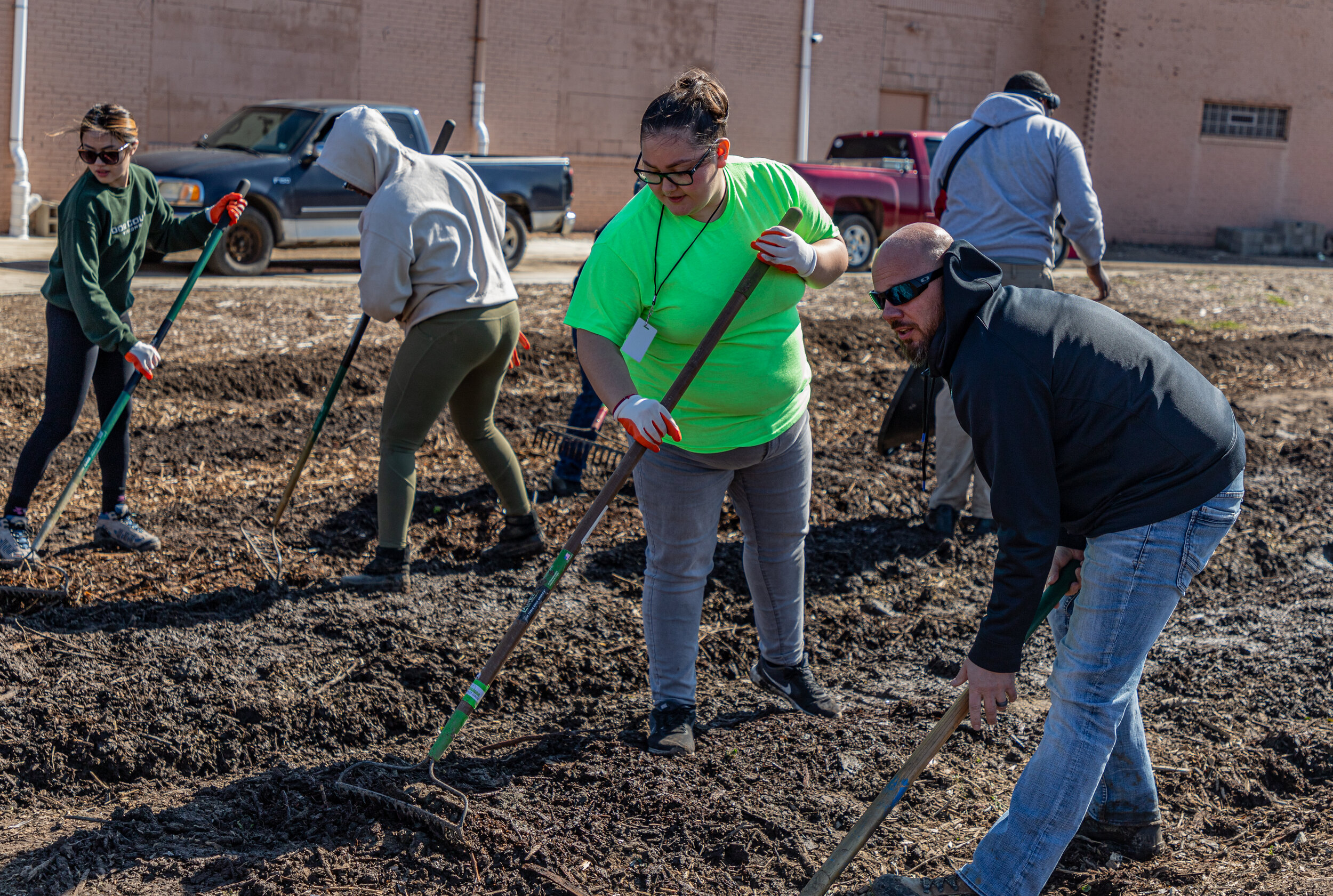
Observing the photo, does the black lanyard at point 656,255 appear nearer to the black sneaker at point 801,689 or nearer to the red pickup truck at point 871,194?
the black sneaker at point 801,689

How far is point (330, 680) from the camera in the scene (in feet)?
13.5

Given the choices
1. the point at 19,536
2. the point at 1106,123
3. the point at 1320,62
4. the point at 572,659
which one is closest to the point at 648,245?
the point at 572,659

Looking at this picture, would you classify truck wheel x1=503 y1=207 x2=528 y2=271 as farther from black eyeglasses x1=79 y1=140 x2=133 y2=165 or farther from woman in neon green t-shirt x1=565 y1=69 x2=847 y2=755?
woman in neon green t-shirt x1=565 y1=69 x2=847 y2=755

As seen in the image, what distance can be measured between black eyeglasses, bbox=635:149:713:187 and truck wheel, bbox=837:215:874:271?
1234cm

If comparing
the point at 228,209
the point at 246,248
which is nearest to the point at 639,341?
the point at 228,209

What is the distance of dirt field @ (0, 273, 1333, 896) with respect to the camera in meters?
3.14

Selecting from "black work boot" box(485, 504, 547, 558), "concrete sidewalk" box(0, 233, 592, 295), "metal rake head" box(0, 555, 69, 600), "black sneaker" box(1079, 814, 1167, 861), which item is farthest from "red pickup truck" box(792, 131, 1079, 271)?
"black sneaker" box(1079, 814, 1167, 861)

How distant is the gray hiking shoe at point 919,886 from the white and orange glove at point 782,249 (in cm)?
166

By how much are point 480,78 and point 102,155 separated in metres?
13.9

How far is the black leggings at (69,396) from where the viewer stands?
16.1ft

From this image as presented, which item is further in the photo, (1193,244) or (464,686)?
(1193,244)

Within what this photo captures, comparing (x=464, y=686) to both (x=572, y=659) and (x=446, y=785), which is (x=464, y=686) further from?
(x=446, y=785)

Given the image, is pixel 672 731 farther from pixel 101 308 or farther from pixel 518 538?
pixel 101 308

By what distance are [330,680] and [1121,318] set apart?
2853 millimetres
